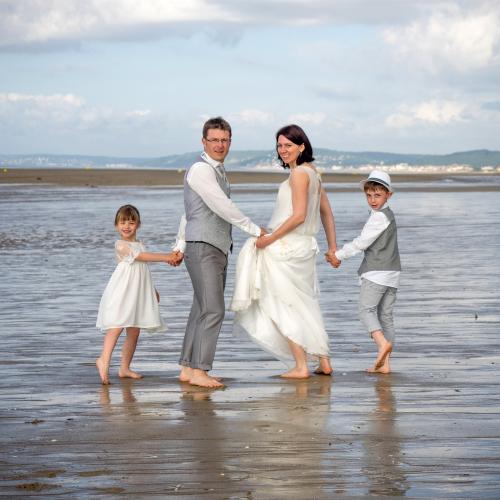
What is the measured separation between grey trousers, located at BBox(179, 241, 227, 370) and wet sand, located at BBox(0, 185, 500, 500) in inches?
9.0

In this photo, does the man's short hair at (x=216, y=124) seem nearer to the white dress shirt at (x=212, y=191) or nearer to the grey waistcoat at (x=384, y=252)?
the white dress shirt at (x=212, y=191)

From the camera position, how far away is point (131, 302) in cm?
794

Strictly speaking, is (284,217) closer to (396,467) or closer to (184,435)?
(184,435)

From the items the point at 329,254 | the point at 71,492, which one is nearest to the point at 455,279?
Answer: the point at 329,254

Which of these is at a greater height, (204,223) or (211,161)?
(211,161)

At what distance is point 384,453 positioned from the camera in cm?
555

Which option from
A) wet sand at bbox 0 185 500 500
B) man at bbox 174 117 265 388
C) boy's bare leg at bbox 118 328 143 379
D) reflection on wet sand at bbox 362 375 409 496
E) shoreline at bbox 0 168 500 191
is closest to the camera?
reflection on wet sand at bbox 362 375 409 496

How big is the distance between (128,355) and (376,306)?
5.97ft

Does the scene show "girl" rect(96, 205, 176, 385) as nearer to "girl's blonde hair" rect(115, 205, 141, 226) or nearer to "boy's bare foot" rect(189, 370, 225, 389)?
"girl's blonde hair" rect(115, 205, 141, 226)

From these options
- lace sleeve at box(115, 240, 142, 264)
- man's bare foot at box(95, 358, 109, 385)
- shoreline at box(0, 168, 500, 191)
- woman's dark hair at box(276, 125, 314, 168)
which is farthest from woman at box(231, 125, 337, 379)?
shoreline at box(0, 168, 500, 191)

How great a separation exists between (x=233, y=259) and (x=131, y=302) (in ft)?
30.1

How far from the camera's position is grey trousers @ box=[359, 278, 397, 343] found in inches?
321

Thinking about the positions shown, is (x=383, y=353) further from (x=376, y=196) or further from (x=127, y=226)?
(x=127, y=226)

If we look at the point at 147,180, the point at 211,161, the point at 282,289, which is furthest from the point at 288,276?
the point at 147,180
